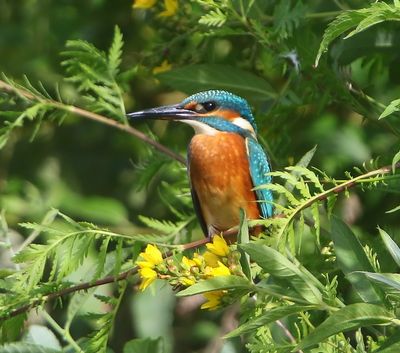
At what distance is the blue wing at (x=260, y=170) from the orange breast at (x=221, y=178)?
0.03 m

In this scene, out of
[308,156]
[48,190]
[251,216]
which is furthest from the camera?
[48,190]

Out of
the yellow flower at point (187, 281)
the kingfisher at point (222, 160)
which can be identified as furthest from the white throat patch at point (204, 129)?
the yellow flower at point (187, 281)

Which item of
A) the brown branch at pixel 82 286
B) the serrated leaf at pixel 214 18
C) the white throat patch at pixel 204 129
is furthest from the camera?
the white throat patch at pixel 204 129

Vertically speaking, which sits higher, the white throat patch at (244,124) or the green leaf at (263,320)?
the green leaf at (263,320)

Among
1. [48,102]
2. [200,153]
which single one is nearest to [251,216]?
[200,153]

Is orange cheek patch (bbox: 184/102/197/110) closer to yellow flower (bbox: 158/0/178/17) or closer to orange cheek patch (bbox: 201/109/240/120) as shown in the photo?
orange cheek patch (bbox: 201/109/240/120)

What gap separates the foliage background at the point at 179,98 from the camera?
2.57 meters

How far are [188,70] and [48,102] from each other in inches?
13.1

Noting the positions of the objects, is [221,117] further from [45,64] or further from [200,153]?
[45,64]

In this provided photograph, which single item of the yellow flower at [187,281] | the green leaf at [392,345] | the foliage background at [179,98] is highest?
the green leaf at [392,345]

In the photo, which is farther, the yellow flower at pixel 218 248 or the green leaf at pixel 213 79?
the green leaf at pixel 213 79

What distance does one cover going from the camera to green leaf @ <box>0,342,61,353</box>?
2531 millimetres

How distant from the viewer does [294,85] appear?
2838 millimetres

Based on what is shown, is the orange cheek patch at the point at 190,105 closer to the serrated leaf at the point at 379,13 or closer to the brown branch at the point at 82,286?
the brown branch at the point at 82,286
